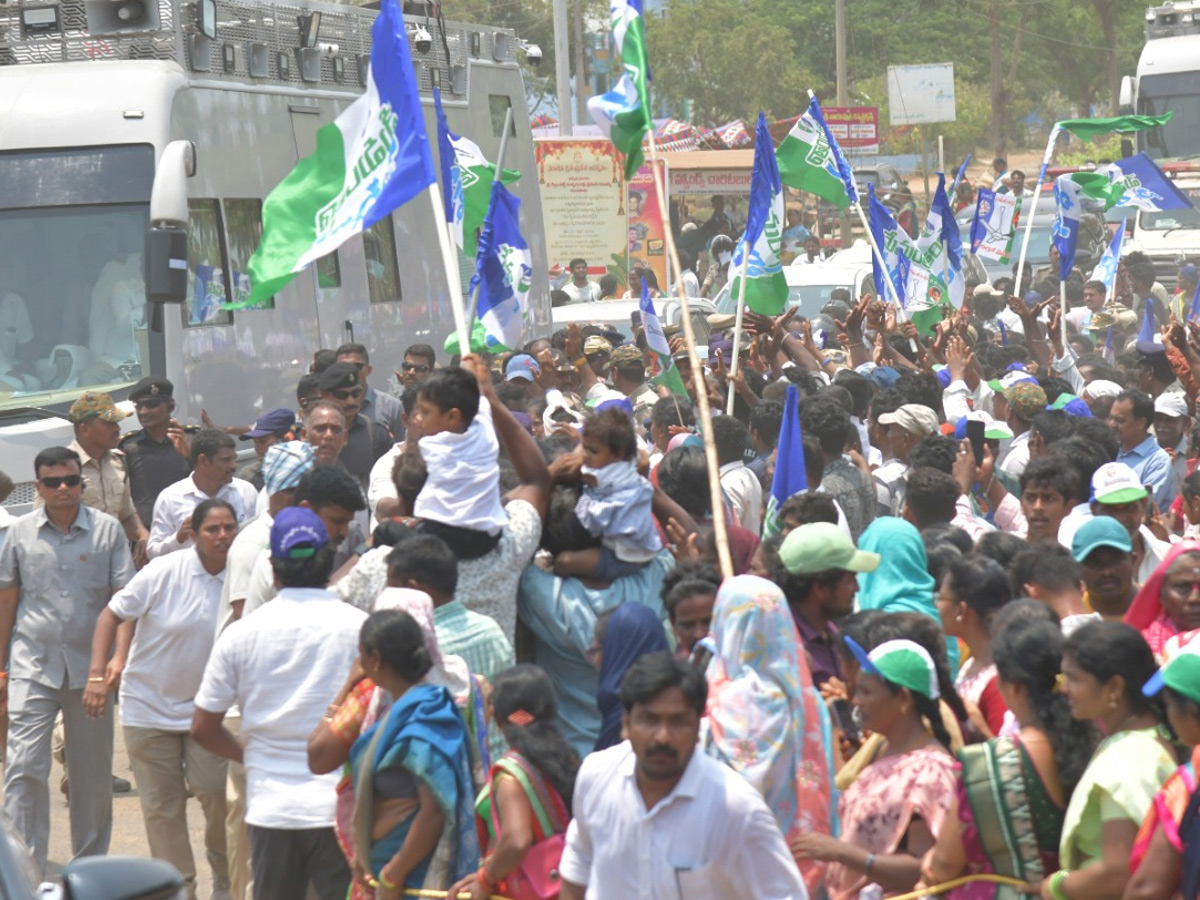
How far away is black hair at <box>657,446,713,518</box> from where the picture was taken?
6766mm

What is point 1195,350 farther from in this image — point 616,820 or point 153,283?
point 616,820

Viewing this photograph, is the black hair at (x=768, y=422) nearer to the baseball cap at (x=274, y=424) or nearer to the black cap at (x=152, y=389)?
the baseball cap at (x=274, y=424)

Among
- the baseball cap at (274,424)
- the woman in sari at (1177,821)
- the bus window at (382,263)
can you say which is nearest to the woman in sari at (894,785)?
the woman in sari at (1177,821)

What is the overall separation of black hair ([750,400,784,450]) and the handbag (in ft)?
12.4

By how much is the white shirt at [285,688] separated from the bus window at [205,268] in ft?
18.7

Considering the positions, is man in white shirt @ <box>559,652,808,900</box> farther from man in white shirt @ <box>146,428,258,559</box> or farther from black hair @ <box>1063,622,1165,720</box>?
man in white shirt @ <box>146,428,258,559</box>

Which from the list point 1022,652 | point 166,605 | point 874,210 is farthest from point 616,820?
point 874,210

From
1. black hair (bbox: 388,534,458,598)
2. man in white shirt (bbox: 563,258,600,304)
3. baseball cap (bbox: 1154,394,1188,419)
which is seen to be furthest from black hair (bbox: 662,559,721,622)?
man in white shirt (bbox: 563,258,600,304)

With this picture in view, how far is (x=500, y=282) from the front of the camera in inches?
307

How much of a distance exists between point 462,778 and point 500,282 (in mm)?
3217

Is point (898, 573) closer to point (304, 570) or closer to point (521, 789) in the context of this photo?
point (521, 789)

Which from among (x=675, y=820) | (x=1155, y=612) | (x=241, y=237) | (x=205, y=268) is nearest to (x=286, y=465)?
(x=1155, y=612)

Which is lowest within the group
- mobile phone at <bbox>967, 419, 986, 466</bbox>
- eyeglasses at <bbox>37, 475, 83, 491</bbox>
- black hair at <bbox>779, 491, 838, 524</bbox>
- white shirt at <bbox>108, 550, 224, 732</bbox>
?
white shirt at <bbox>108, 550, 224, 732</bbox>

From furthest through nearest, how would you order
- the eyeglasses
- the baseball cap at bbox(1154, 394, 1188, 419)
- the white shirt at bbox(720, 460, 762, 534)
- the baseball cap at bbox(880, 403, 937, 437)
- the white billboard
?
the white billboard → the baseball cap at bbox(1154, 394, 1188, 419) → the baseball cap at bbox(880, 403, 937, 437) → the eyeglasses → the white shirt at bbox(720, 460, 762, 534)
